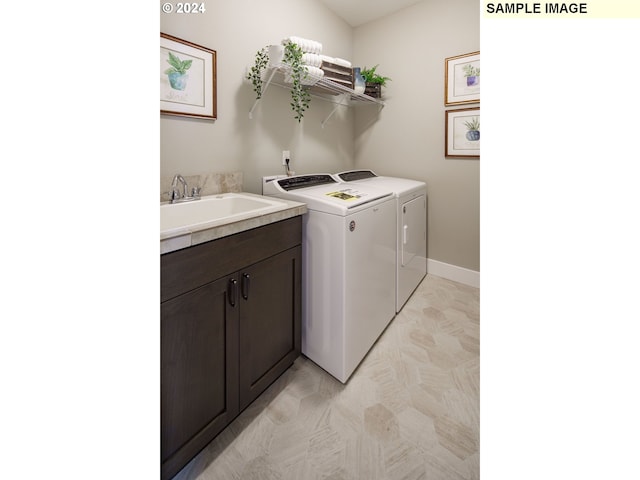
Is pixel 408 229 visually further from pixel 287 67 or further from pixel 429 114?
pixel 287 67

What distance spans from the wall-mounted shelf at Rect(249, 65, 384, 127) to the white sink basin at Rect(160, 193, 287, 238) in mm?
650

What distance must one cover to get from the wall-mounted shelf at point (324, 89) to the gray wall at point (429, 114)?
11.1 inches

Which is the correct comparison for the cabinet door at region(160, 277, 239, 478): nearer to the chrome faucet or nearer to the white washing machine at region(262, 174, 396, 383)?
the white washing machine at region(262, 174, 396, 383)

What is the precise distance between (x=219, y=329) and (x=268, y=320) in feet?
1.02

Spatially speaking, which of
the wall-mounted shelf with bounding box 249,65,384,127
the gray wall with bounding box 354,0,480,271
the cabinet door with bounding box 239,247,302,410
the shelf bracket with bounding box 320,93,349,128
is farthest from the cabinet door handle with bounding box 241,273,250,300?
the gray wall with bounding box 354,0,480,271

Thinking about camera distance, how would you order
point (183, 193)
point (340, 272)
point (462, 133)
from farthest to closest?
point (462, 133), point (183, 193), point (340, 272)

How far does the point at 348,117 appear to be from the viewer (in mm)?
3314

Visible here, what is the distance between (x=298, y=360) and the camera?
1.93 meters

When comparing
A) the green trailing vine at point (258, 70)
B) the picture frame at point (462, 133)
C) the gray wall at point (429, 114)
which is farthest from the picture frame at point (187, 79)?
the picture frame at point (462, 133)

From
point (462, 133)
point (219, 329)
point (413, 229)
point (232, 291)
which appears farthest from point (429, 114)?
point (219, 329)

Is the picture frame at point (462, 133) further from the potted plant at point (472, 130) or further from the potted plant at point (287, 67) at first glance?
the potted plant at point (287, 67)

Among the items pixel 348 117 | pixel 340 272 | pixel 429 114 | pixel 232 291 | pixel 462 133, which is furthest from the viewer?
pixel 348 117
